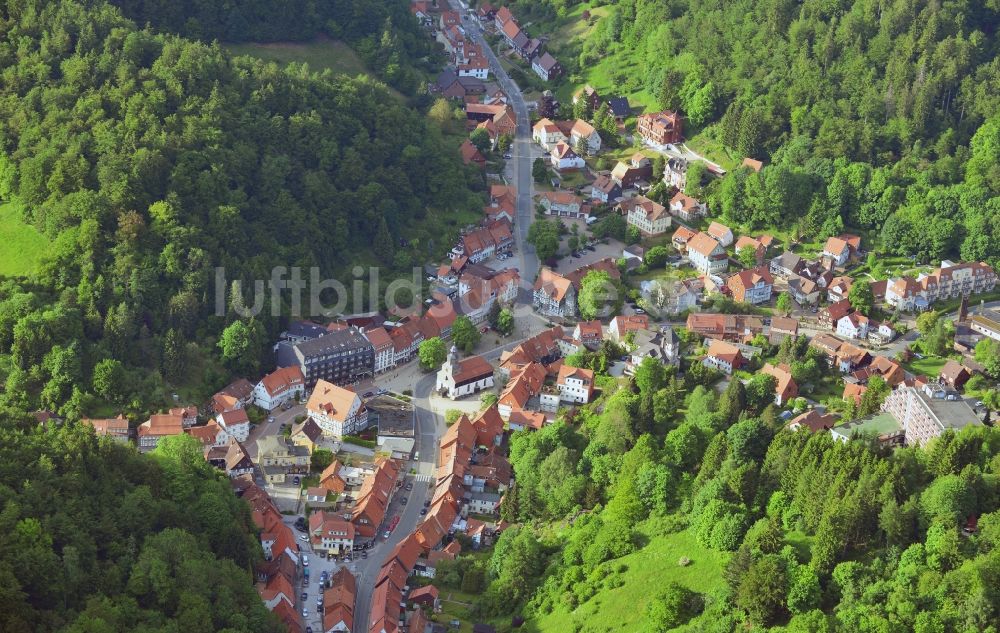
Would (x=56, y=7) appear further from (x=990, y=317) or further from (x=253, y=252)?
(x=990, y=317)

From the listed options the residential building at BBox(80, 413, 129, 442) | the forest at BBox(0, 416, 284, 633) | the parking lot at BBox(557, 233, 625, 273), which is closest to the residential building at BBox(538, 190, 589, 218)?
the parking lot at BBox(557, 233, 625, 273)

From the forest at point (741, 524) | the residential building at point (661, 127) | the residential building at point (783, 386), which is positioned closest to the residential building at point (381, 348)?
the forest at point (741, 524)

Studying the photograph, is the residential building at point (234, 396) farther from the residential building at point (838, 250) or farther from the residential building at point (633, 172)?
the residential building at point (838, 250)

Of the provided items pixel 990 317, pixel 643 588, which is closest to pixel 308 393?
pixel 643 588

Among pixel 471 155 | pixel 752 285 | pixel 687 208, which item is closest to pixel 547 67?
pixel 471 155

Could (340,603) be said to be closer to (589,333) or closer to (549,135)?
(589,333)

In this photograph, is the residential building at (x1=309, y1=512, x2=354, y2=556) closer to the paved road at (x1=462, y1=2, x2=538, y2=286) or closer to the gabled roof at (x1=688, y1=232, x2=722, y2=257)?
the paved road at (x1=462, y1=2, x2=538, y2=286)
